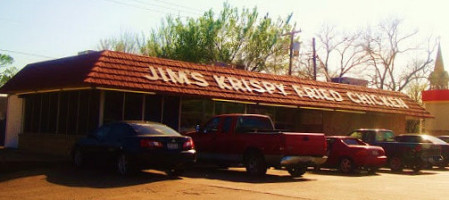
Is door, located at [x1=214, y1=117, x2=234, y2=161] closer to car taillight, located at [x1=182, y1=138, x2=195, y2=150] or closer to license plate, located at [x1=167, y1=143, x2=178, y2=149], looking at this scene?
car taillight, located at [x1=182, y1=138, x2=195, y2=150]

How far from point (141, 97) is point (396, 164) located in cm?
1008

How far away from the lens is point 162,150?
43.0ft

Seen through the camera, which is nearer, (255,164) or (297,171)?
(255,164)

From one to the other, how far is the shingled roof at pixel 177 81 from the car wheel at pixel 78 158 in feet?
8.05

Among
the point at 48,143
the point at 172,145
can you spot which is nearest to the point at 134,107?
the point at 48,143

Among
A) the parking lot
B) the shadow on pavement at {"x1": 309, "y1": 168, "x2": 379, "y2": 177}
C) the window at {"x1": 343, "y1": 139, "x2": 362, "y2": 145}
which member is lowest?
the shadow on pavement at {"x1": 309, "y1": 168, "x2": 379, "y2": 177}

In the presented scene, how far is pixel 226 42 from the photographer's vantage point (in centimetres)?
4847

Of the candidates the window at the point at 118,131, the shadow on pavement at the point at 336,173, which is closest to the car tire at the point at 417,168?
the shadow on pavement at the point at 336,173

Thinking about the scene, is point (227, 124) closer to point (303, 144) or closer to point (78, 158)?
point (303, 144)

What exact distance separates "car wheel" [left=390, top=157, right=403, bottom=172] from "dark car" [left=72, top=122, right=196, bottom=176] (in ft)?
33.1

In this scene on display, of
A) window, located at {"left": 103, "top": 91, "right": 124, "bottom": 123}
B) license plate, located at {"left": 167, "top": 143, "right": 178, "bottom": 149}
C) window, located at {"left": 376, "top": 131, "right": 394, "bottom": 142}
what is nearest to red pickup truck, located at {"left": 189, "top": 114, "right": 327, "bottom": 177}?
license plate, located at {"left": 167, "top": 143, "right": 178, "bottom": 149}

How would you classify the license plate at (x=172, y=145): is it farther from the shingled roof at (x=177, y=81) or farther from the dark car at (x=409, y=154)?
the dark car at (x=409, y=154)

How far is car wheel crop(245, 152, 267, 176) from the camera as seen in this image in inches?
602

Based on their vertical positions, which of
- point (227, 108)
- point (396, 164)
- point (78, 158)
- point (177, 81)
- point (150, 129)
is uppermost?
point (177, 81)
